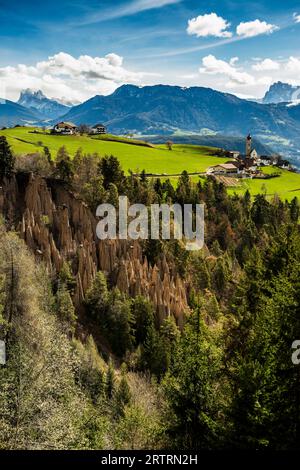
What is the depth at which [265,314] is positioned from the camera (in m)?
26.9

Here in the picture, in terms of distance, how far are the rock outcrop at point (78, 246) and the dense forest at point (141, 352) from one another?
1.79 m

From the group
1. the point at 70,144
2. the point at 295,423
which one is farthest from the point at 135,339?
the point at 70,144

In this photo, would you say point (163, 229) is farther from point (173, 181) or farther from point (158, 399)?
point (173, 181)

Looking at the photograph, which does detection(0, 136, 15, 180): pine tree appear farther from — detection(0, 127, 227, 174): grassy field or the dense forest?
detection(0, 127, 227, 174): grassy field

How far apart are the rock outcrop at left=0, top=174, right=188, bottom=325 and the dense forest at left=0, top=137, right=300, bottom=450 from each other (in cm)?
179

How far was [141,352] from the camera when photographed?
171 ft

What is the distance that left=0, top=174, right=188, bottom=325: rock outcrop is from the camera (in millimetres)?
58000

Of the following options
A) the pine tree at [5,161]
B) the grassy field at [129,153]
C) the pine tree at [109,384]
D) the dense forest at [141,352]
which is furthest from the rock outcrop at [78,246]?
the grassy field at [129,153]

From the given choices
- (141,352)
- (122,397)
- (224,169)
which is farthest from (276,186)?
(122,397)

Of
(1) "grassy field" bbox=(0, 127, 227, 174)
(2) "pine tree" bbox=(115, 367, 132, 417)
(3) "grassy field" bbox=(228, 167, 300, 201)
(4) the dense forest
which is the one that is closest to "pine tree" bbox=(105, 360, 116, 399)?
(4) the dense forest

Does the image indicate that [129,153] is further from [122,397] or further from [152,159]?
[122,397]

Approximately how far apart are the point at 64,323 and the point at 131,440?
2366 centimetres

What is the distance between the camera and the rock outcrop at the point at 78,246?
58000 millimetres

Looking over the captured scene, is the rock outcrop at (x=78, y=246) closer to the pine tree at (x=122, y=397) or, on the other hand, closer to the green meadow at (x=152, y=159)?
the pine tree at (x=122, y=397)
